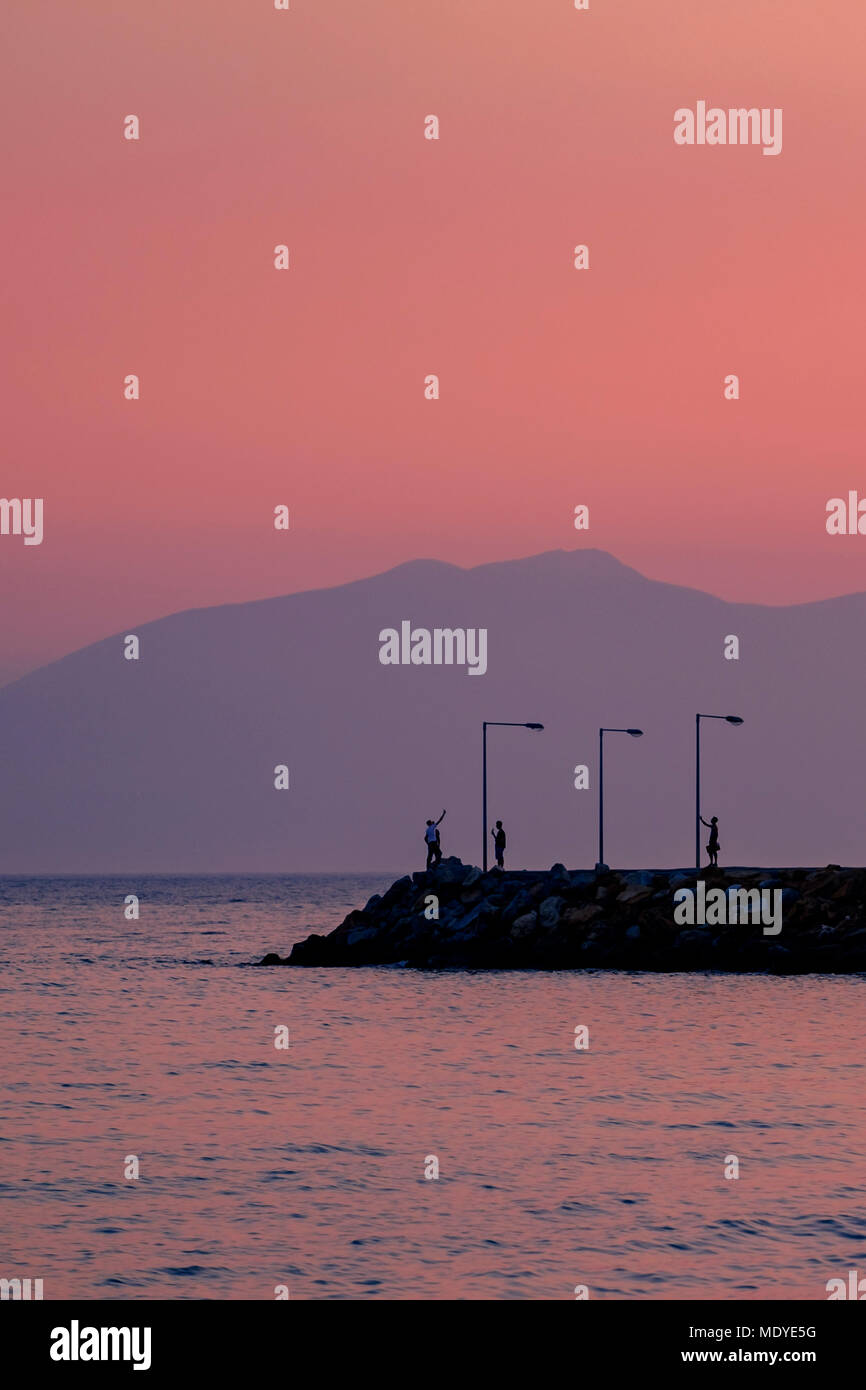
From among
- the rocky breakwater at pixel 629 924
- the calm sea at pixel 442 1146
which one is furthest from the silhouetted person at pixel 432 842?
the calm sea at pixel 442 1146

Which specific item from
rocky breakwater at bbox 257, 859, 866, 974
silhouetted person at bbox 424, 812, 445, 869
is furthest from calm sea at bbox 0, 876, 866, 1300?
silhouetted person at bbox 424, 812, 445, 869

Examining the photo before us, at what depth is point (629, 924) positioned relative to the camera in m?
62.7

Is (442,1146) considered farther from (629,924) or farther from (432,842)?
(432,842)

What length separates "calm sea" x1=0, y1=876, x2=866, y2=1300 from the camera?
62.6 feet

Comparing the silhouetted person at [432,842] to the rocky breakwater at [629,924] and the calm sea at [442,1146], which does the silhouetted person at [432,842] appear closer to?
the rocky breakwater at [629,924]

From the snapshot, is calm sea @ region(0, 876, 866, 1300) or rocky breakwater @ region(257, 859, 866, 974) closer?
calm sea @ region(0, 876, 866, 1300)

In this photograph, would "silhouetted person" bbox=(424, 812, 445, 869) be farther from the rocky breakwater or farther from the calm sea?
the calm sea

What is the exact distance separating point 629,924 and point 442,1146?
37282 mm

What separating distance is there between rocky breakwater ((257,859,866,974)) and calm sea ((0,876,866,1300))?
303 inches

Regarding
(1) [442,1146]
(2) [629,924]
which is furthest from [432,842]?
(1) [442,1146]

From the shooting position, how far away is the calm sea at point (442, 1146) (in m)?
19.1

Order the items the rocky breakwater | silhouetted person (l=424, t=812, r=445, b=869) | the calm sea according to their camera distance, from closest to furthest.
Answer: the calm sea, the rocky breakwater, silhouetted person (l=424, t=812, r=445, b=869)
